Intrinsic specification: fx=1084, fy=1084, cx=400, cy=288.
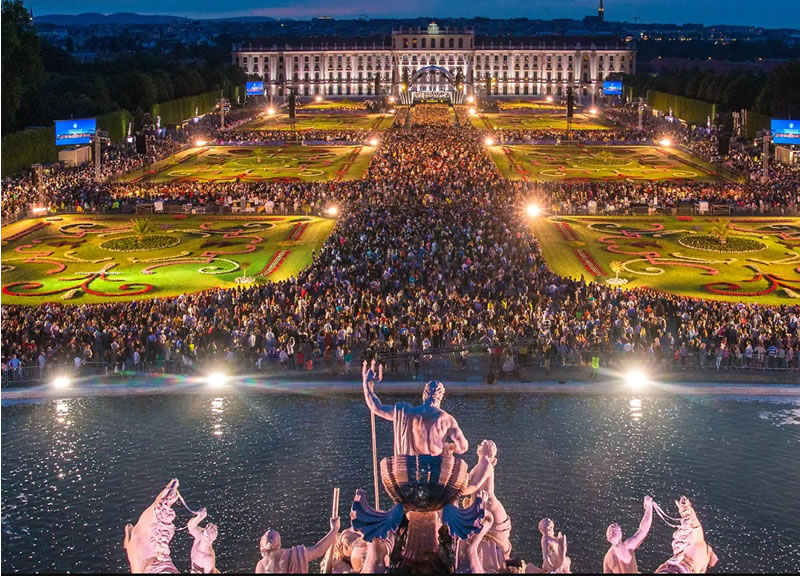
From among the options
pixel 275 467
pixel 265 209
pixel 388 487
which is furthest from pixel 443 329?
pixel 265 209

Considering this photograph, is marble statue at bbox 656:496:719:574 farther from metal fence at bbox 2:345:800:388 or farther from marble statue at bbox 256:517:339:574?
metal fence at bbox 2:345:800:388

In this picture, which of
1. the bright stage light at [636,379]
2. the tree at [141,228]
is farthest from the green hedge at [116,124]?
the bright stage light at [636,379]

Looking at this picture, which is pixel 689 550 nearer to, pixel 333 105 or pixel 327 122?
pixel 327 122

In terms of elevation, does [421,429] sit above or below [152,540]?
above

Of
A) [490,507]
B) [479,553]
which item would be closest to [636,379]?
[490,507]

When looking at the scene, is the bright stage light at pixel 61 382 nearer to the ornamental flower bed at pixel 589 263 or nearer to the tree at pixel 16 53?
the ornamental flower bed at pixel 589 263

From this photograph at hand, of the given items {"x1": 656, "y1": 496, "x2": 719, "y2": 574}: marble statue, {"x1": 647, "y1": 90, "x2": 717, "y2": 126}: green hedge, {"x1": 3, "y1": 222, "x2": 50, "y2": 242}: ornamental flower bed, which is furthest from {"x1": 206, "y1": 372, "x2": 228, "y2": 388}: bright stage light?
{"x1": 647, "y1": 90, "x2": 717, "y2": 126}: green hedge

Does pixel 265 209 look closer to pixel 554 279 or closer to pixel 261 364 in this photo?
pixel 554 279
